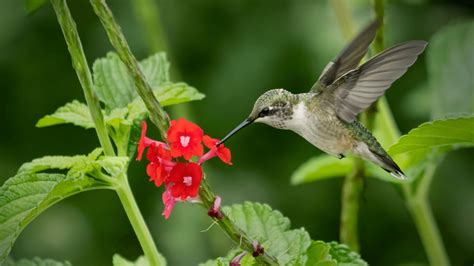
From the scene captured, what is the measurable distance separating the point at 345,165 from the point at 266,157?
1904mm

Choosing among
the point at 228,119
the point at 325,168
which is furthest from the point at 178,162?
the point at 228,119

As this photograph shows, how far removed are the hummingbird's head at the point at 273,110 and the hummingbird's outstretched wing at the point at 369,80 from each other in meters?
0.13

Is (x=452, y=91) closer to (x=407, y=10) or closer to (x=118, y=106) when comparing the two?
(x=118, y=106)

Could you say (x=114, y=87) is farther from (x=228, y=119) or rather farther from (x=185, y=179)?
(x=228, y=119)

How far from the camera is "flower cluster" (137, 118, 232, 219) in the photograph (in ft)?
5.21

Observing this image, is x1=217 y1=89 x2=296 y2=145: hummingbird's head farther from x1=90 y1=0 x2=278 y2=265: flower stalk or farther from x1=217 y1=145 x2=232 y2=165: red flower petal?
x1=90 y1=0 x2=278 y2=265: flower stalk

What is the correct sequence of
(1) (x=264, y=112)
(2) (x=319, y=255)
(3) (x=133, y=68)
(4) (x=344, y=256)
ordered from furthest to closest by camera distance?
(1) (x=264, y=112) → (4) (x=344, y=256) → (2) (x=319, y=255) → (3) (x=133, y=68)

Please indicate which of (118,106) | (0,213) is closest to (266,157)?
(118,106)

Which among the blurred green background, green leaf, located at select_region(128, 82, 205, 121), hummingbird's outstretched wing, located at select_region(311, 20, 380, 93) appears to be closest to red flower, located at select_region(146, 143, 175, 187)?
green leaf, located at select_region(128, 82, 205, 121)

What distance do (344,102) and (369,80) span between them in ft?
0.33

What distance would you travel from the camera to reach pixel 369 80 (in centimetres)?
203

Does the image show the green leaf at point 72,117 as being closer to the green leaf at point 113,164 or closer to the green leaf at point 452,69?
the green leaf at point 113,164

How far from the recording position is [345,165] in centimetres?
271

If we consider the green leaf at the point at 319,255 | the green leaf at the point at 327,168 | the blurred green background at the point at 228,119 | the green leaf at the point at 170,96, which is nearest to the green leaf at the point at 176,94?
the green leaf at the point at 170,96
